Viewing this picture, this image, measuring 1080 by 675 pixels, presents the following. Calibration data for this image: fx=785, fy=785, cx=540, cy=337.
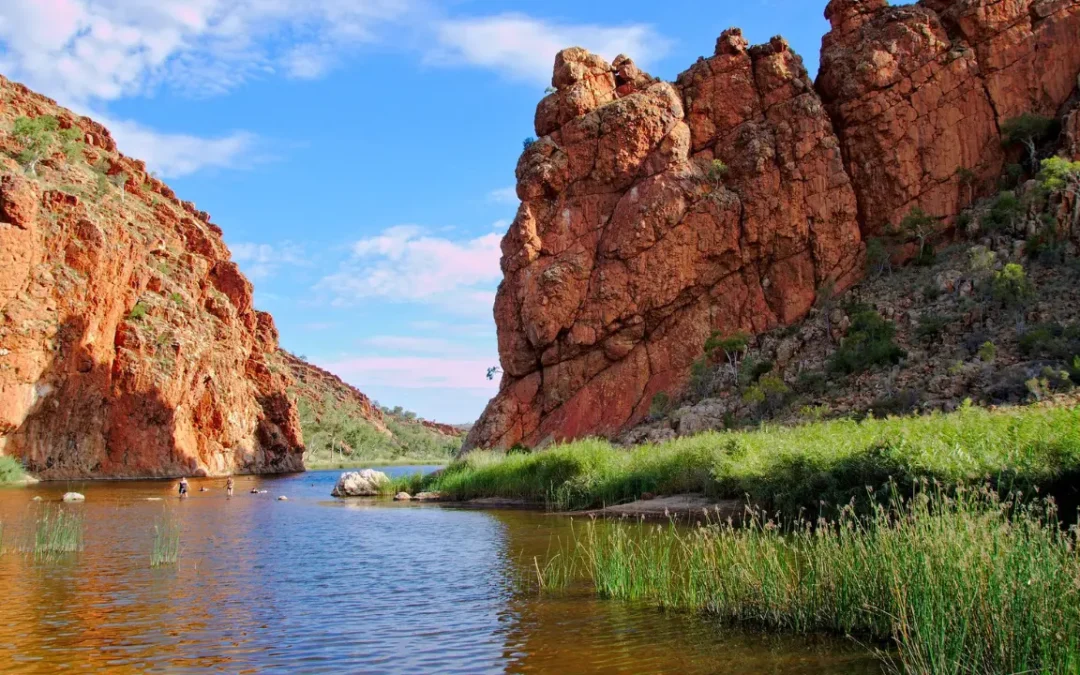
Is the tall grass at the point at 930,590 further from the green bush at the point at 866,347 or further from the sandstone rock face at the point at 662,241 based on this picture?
the sandstone rock face at the point at 662,241

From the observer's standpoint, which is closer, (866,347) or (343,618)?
(343,618)

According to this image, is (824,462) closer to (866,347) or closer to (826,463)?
(826,463)

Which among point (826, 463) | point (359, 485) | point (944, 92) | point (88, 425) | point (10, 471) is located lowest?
point (359, 485)

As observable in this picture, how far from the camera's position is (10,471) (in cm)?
4797

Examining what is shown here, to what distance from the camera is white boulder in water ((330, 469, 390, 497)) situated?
40.5 meters

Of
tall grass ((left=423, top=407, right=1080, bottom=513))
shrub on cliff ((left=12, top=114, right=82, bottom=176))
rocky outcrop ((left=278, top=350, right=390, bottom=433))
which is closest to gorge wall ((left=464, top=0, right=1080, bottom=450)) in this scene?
tall grass ((left=423, top=407, right=1080, bottom=513))

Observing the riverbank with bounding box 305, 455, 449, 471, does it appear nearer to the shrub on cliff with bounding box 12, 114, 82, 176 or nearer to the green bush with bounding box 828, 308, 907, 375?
the shrub on cliff with bounding box 12, 114, 82, 176

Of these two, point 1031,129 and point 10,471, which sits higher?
point 1031,129

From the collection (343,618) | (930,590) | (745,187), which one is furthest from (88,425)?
(930,590)

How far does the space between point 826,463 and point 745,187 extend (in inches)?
1446

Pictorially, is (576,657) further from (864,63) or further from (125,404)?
(125,404)

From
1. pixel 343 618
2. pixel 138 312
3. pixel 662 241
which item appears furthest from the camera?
pixel 138 312

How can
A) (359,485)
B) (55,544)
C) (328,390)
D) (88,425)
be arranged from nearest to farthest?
(55,544)
(359,485)
(88,425)
(328,390)

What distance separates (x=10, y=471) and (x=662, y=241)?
4286 cm
